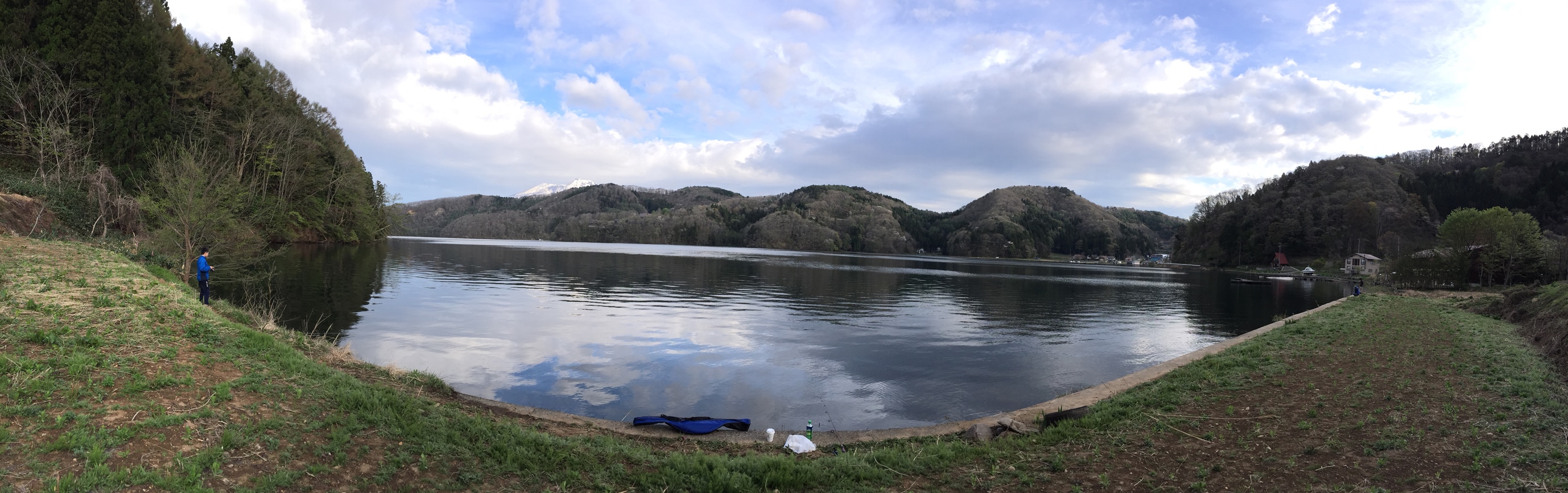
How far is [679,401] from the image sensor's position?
15531mm

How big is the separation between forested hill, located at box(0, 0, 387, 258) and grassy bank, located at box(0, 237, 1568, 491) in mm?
19103

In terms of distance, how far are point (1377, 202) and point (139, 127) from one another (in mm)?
199988

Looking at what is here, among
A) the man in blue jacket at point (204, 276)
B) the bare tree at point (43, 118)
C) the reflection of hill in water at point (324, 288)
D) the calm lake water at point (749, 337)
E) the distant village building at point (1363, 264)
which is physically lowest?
the calm lake water at point (749, 337)

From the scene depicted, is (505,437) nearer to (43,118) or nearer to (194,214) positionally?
(194,214)

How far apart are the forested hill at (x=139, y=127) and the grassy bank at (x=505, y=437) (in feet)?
62.7

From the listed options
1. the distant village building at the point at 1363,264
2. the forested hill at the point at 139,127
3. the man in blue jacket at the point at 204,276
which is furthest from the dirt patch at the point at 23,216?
the distant village building at the point at 1363,264

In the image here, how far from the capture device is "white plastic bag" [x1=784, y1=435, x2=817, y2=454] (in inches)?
409

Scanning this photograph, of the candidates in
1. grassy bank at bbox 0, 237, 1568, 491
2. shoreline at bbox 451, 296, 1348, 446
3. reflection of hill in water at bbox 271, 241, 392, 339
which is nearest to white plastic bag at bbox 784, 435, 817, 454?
grassy bank at bbox 0, 237, 1568, 491

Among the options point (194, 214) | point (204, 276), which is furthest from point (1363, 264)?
point (194, 214)

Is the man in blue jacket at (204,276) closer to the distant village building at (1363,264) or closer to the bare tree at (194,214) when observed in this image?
the bare tree at (194,214)

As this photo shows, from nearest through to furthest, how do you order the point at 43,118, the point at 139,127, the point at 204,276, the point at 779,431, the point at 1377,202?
the point at 779,431
the point at 204,276
the point at 43,118
the point at 139,127
the point at 1377,202

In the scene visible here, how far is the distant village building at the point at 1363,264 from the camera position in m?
97.6

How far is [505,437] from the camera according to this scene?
877cm

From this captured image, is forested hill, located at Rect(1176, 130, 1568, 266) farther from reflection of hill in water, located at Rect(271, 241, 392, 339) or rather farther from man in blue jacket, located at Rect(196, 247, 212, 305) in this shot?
man in blue jacket, located at Rect(196, 247, 212, 305)
